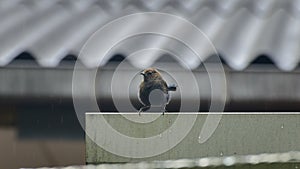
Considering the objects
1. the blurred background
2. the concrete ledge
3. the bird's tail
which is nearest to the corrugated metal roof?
the blurred background

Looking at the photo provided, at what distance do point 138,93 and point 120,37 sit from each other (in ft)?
0.84

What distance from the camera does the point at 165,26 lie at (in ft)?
7.64

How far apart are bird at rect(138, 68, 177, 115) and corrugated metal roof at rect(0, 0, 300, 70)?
0.22 ft

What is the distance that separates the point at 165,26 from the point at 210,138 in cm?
74

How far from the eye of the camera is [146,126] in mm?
1744

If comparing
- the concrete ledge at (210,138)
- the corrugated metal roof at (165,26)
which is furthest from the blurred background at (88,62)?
the concrete ledge at (210,138)

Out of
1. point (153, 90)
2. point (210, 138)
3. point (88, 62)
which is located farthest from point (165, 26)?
point (210, 138)

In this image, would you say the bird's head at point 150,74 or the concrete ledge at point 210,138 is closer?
the concrete ledge at point 210,138

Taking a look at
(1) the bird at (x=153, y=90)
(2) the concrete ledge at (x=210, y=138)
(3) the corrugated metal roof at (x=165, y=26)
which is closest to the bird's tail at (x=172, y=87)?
(1) the bird at (x=153, y=90)

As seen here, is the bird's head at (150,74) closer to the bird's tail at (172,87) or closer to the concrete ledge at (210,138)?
the bird's tail at (172,87)

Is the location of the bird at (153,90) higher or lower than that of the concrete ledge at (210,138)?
higher

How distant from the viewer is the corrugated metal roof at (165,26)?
1986mm

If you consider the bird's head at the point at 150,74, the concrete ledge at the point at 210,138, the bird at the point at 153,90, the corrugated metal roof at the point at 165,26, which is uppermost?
the corrugated metal roof at the point at 165,26

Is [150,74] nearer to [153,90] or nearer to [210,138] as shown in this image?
[153,90]
